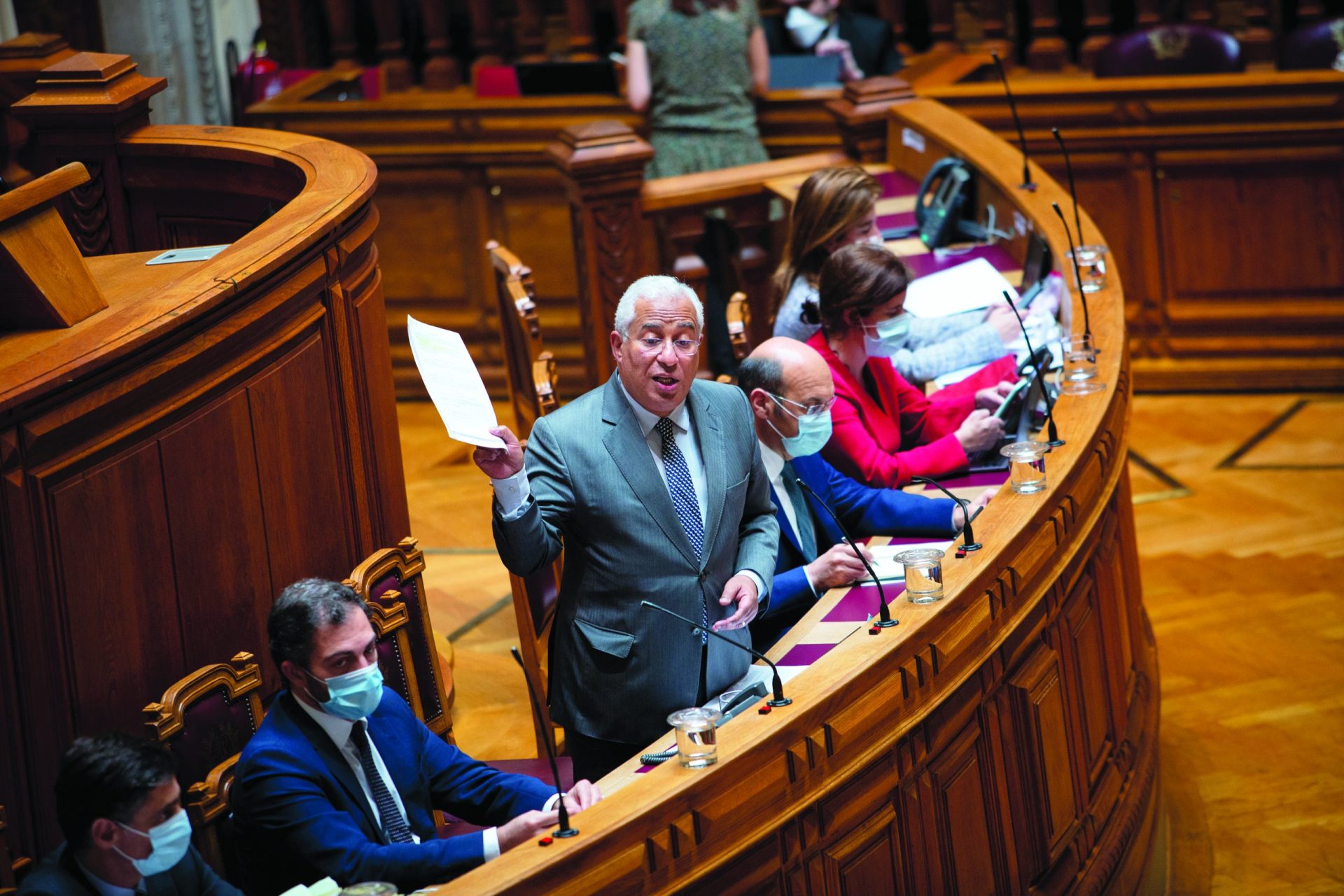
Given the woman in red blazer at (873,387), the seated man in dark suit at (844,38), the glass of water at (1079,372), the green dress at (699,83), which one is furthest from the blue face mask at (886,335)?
the seated man in dark suit at (844,38)

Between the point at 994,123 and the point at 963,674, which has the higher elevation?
the point at 994,123

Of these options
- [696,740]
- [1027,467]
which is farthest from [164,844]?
[1027,467]

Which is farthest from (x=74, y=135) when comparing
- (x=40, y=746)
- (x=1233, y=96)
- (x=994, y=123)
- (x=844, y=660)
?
(x=1233, y=96)

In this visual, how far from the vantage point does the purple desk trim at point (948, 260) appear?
4.65 meters

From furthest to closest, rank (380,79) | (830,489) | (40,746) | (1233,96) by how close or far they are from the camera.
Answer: (380,79)
(1233,96)
(830,489)
(40,746)

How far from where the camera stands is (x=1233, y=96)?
612cm

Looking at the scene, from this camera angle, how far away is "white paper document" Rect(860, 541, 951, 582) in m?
2.99

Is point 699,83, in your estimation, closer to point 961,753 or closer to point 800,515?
point 800,515

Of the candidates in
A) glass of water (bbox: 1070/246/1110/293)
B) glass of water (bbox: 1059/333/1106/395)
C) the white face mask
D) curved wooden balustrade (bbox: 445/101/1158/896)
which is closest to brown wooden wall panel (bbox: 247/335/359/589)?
curved wooden balustrade (bbox: 445/101/1158/896)

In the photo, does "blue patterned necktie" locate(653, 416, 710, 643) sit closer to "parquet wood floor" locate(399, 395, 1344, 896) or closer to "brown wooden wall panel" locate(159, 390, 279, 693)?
"brown wooden wall panel" locate(159, 390, 279, 693)

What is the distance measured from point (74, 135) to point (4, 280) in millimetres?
1675

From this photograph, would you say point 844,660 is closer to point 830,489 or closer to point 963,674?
point 963,674

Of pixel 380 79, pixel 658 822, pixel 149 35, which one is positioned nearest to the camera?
pixel 658 822

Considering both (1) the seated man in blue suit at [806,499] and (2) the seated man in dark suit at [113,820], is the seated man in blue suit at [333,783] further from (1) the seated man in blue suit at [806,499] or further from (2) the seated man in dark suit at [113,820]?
(1) the seated man in blue suit at [806,499]
